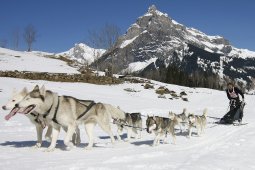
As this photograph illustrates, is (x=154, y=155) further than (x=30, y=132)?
No

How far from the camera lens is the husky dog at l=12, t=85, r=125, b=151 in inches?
332

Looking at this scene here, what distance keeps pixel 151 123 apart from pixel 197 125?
3.44 m

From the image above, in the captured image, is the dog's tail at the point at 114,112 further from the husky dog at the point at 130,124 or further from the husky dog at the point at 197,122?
the husky dog at the point at 197,122

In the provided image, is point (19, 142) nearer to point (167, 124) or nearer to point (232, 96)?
point (167, 124)

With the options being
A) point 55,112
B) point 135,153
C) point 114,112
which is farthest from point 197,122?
point 55,112

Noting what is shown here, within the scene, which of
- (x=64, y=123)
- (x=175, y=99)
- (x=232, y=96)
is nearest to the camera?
(x=64, y=123)

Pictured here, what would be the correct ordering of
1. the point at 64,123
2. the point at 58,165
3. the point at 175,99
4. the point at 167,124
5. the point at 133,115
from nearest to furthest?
the point at 58,165 < the point at 64,123 < the point at 167,124 < the point at 133,115 < the point at 175,99

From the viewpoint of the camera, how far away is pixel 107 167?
7.14 m

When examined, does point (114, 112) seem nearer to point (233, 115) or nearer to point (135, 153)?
point (135, 153)

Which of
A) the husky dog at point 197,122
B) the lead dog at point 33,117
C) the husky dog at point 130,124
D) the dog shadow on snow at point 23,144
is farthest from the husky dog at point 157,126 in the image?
the dog shadow on snow at point 23,144

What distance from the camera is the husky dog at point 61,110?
27.7 ft

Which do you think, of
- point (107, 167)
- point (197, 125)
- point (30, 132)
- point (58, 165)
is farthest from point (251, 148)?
point (30, 132)

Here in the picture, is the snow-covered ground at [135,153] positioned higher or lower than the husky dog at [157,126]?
lower

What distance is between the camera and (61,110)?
8.73 meters
